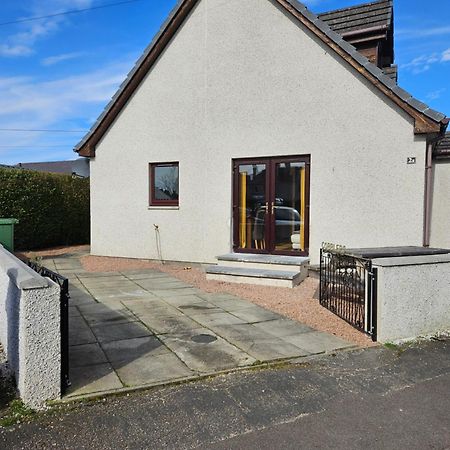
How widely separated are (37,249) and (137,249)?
4.80 metres

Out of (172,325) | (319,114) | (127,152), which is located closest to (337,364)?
(172,325)

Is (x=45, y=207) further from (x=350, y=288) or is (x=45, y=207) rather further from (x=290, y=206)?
(x=350, y=288)

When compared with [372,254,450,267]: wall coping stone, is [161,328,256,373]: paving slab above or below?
below

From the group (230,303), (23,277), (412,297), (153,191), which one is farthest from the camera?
(153,191)

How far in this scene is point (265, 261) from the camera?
9.18m

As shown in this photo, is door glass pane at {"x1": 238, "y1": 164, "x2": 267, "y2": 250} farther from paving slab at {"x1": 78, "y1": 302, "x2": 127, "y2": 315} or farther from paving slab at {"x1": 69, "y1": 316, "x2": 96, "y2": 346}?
paving slab at {"x1": 69, "y1": 316, "x2": 96, "y2": 346}

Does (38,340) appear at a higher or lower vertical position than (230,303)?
higher

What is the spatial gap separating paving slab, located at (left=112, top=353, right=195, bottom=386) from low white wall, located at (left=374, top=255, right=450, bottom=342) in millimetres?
2743

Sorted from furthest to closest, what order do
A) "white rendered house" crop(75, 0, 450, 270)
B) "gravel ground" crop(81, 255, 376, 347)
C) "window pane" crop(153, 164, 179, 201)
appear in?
"window pane" crop(153, 164, 179, 201) < "white rendered house" crop(75, 0, 450, 270) < "gravel ground" crop(81, 255, 376, 347)

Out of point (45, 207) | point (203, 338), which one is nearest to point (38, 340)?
point (203, 338)

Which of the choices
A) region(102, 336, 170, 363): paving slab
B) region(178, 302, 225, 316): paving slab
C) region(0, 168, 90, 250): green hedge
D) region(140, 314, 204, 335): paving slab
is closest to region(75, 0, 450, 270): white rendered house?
region(0, 168, 90, 250): green hedge

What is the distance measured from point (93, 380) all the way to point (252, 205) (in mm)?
6823

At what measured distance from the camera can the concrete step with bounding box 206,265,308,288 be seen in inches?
331

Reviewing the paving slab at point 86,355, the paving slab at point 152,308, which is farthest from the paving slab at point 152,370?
the paving slab at point 152,308
